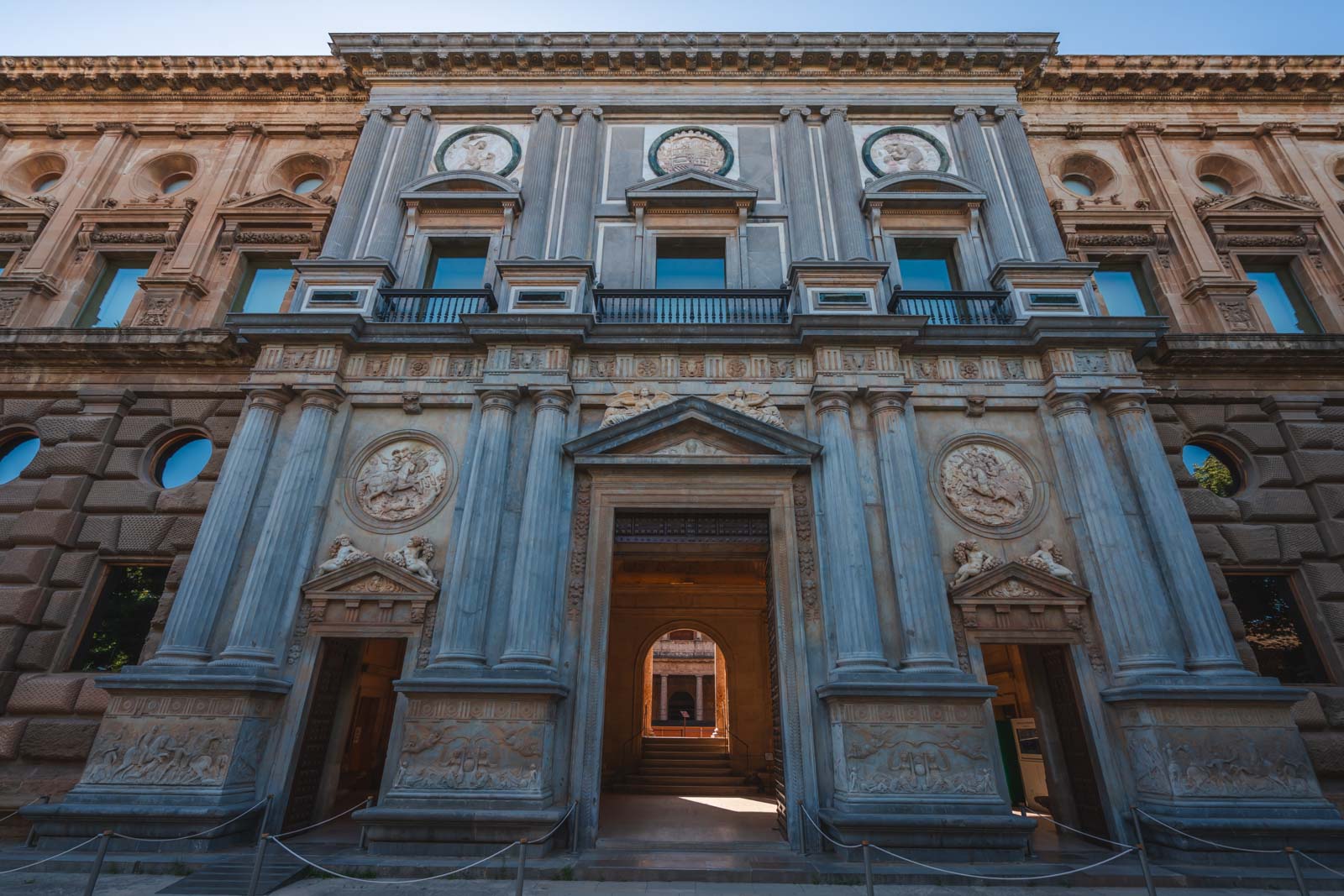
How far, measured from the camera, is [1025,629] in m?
10.2

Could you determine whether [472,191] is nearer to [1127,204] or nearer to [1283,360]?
[1127,204]

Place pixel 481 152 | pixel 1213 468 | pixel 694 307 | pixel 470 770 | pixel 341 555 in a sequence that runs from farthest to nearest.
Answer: pixel 481 152 → pixel 694 307 → pixel 1213 468 → pixel 341 555 → pixel 470 770

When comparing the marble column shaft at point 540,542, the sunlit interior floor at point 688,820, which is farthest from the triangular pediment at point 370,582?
the sunlit interior floor at point 688,820

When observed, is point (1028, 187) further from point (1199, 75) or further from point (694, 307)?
point (694, 307)

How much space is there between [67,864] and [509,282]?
33.9 ft

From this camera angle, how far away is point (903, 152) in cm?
1525

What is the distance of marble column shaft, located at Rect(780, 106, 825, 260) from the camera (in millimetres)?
13688

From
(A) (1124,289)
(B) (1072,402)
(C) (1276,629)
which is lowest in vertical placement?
(C) (1276,629)

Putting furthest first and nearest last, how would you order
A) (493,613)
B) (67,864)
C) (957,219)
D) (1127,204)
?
(1127,204), (957,219), (493,613), (67,864)

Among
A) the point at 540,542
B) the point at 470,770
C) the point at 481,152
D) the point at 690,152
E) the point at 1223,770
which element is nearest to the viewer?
the point at 1223,770

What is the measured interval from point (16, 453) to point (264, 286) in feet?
18.9

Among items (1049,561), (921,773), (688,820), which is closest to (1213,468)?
(1049,561)

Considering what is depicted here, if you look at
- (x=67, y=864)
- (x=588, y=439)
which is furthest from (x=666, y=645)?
(x=67, y=864)

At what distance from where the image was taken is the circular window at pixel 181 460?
12.8 meters
